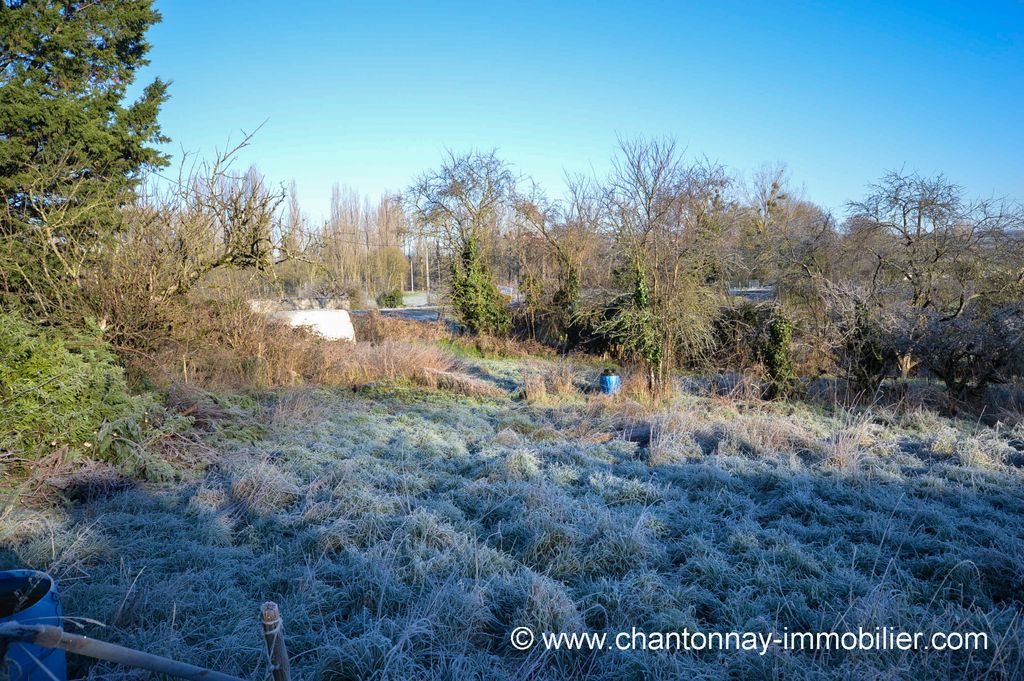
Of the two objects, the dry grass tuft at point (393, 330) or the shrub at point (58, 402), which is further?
the dry grass tuft at point (393, 330)

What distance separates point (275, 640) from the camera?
1.66 meters

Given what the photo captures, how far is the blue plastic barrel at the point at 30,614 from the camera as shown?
204cm

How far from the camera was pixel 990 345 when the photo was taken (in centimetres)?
887

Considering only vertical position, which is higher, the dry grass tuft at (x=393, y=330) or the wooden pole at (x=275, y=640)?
the dry grass tuft at (x=393, y=330)

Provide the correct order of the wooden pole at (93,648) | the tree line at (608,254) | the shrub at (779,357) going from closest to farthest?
1. the wooden pole at (93,648)
2. the tree line at (608,254)
3. the shrub at (779,357)

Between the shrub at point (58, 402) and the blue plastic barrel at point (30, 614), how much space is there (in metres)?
2.25

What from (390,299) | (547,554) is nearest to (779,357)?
(547,554)

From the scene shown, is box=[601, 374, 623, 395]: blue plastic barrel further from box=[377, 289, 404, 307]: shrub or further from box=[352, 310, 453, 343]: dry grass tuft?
box=[377, 289, 404, 307]: shrub

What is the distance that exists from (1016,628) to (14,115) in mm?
12309

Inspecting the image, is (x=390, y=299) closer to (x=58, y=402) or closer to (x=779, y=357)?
(x=779, y=357)

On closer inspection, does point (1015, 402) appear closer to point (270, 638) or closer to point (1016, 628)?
point (1016, 628)

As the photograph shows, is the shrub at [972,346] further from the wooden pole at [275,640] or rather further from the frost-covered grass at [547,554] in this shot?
the wooden pole at [275,640]

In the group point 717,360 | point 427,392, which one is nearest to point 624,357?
point 717,360

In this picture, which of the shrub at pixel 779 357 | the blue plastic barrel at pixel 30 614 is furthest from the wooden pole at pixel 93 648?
the shrub at pixel 779 357
